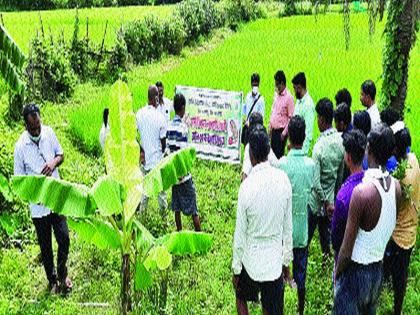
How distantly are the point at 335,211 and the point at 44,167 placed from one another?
8.27 ft

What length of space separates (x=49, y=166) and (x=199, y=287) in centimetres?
167

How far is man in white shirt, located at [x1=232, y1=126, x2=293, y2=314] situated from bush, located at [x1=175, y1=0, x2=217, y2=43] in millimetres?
16385

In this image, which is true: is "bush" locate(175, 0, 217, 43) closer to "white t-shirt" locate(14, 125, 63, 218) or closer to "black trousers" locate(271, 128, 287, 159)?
"black trousers" locate(271, 128, 287, 159)

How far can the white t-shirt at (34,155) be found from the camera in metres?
4.81

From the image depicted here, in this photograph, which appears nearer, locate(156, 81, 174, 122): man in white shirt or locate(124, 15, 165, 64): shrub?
locate(156, 81, 174, 122): man in white shirt

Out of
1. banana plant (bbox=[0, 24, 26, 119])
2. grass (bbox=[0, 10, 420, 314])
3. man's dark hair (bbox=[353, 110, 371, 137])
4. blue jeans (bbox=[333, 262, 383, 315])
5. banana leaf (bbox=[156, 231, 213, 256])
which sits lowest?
grass (bbox=[0, 10, 420, 314])

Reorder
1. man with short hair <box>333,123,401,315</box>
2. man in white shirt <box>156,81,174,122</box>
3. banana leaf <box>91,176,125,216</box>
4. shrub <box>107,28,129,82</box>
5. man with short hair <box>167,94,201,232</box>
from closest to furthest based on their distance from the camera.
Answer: man with short hair <box>333,123,401,315</box> → banana leaf <box>91,176,125,216</box> → man with short hair <box>167,94,201,232</box> → man in white shirt <box>156,81,174,122</box> → shrub <box>107,28,129,82</box>

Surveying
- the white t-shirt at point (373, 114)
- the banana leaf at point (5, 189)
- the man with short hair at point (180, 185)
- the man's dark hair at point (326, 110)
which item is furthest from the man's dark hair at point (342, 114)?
the banana leaf at point (5, 189)

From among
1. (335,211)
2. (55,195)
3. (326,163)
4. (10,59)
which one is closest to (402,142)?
(326,163)

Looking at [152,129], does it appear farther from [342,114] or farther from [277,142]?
[342,114]

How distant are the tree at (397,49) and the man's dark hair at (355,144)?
343cm

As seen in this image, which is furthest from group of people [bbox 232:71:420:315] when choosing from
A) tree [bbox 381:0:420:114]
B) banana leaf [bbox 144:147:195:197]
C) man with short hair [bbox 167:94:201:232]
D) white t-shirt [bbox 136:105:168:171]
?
tree [bbox 381:0:420:114]

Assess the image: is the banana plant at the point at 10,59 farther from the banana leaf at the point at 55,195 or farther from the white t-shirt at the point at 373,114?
the white t-shirt at the point at 373,114

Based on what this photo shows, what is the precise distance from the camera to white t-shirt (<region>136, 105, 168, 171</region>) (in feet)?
19.2
